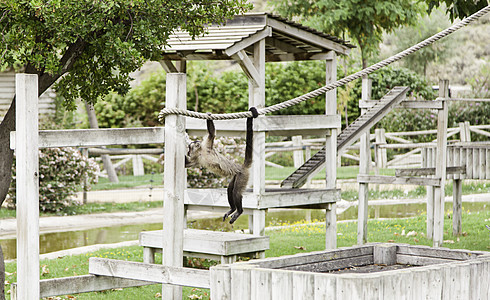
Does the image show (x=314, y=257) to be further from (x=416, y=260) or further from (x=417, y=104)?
(x=417, y=104)

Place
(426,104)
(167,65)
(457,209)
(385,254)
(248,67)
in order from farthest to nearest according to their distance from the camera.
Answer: (457,209) → (426,104) → (167,65) → (248,67) → (385,254)

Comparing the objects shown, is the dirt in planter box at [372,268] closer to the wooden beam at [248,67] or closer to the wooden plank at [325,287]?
the wooden plank at [325,287]

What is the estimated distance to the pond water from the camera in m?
11.7

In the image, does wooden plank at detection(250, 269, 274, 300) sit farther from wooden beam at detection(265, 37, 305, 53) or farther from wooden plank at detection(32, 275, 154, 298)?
wooden beam at detection(265, 37, 305, 53)

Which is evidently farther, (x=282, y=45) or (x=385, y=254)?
(x=282, y=45)

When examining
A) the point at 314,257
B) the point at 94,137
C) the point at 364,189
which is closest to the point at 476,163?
the point at 364,189

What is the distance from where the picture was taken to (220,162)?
239 inches

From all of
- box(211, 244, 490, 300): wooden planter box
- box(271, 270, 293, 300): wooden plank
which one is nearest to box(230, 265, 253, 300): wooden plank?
box(211, 244, 490, 300): wooden planter box

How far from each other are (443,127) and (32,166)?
6.81 m

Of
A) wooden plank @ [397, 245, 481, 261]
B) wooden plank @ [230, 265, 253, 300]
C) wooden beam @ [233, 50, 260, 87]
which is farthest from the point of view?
wooden beam @ [233, 50, 260, 87]

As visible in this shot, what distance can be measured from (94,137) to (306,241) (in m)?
6.13

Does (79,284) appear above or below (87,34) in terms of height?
below

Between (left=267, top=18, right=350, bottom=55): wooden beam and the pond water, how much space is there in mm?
3188

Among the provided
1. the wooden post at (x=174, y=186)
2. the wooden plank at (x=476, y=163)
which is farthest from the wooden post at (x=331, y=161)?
the wooden post at (x=174, y=186)
